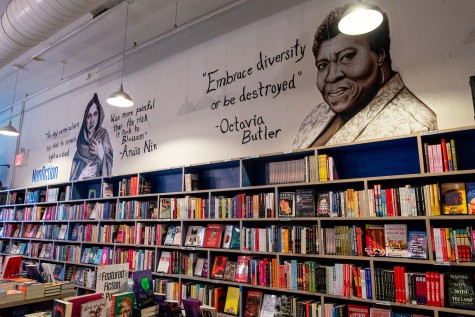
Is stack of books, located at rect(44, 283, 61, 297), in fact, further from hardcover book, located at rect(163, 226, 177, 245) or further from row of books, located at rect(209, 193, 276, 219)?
row of books, located at rect(209, 193, 276, 219)

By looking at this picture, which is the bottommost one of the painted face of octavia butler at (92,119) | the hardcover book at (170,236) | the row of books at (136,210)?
the hardcover book at (170,236)

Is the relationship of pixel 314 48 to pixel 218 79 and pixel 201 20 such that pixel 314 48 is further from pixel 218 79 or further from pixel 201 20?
pixel 201 20

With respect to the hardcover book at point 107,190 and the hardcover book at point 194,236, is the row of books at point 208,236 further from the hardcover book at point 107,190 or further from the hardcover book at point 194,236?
the hardcover book at point 107,190

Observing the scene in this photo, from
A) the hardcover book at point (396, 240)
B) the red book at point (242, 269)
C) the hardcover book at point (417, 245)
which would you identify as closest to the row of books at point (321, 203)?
the hardcover book at point (396, 240)

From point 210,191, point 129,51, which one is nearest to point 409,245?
point 210,191

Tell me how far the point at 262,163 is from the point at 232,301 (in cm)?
152

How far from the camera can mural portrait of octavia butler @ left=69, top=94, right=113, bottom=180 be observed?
19.5ft

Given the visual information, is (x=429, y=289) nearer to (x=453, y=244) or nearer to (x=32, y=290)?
(x=453, y=244)

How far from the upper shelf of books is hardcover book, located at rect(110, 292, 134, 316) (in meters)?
1.65

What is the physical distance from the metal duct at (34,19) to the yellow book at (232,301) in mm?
3290

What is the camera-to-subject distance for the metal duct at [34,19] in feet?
11.5

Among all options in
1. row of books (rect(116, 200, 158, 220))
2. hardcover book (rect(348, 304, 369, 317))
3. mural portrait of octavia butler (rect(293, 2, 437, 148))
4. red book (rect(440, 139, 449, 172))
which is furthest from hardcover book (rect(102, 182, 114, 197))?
red book (rect(440, 139, 449, 172))

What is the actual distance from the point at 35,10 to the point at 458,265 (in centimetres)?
459

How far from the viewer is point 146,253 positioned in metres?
4.44
